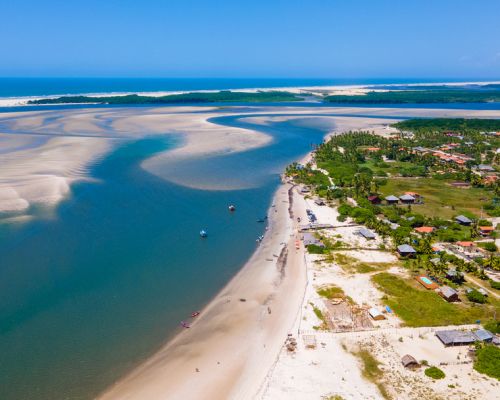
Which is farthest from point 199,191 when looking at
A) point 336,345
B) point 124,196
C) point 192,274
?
point 336,345

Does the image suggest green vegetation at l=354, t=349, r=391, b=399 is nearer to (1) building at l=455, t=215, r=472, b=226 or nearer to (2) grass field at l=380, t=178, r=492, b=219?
(1) building at l=455, t=215, r=472, b=226

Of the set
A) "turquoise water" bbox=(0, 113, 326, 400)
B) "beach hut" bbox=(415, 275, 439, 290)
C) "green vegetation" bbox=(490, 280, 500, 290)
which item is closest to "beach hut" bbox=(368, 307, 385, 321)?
"beach hut" bbox=(415, 275, 439, 290)

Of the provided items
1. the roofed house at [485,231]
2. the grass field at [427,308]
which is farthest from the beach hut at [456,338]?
the roofed house at [485,231]

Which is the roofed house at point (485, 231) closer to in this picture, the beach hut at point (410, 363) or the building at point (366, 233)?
the building at point (366, 233)

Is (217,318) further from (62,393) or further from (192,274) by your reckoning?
(62,393)

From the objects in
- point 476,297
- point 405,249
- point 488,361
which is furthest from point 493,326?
point 405,249
